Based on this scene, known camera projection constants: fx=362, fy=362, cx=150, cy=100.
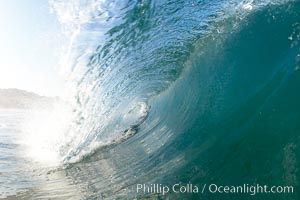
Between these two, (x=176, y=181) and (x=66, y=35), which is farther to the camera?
(x=66, y=35)

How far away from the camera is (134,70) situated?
7.88 m

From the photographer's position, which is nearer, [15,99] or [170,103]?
[170,103]

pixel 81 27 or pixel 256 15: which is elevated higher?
pixel 81 27

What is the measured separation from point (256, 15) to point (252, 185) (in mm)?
3224

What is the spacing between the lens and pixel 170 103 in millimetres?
7230

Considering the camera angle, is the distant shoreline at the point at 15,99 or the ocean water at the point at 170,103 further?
the distant shoreline at the point at 15,99

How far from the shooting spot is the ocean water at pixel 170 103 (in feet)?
15.6

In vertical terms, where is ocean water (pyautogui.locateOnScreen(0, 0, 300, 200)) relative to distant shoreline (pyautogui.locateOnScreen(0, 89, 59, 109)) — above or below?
below

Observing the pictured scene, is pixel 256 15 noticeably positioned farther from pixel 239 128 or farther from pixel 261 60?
pixel 239 128

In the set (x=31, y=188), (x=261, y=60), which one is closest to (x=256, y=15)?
(x=261, y=60)

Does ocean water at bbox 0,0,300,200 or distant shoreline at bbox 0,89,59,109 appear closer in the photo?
ocean water at bbox 0,0,300,200

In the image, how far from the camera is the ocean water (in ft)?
15.6

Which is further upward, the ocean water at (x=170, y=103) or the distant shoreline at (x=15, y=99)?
the distant shoreline at (x=15, y=99)

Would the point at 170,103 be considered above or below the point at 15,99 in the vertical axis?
below
